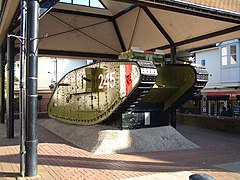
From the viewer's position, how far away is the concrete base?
376 inches

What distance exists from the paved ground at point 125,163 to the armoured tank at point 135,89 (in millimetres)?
1606

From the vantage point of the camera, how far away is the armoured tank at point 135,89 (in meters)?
9.35

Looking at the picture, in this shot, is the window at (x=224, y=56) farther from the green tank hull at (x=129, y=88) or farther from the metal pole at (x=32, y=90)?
the metal pole at (x=32, y=90)

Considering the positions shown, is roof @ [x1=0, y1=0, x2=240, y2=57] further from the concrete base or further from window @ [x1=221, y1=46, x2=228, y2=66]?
window @ [x1=221, y1=46, x2=228, y2=66]

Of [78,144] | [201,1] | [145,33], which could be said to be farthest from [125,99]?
[145,33]

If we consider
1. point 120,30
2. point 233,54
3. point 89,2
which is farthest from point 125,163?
point 233,54

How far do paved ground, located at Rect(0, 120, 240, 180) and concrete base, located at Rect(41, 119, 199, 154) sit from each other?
0.40 metres

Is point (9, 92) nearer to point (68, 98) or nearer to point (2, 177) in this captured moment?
point (68, 98)

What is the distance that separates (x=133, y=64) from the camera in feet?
30.1

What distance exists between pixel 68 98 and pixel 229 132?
773 cm

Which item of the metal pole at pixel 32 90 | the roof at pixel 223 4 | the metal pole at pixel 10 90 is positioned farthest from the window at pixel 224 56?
the metal pole at pixel 32 90

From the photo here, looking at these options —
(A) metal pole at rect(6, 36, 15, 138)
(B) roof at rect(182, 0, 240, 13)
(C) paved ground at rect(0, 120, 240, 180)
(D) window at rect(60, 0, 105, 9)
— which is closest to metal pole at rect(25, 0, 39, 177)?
(C) paved ground at rect(0, 120, 240, 180)

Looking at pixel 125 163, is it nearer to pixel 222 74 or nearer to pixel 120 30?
pixel 120 30

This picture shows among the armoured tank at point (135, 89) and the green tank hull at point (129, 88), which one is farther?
the armoured tank at point (135, 89)
